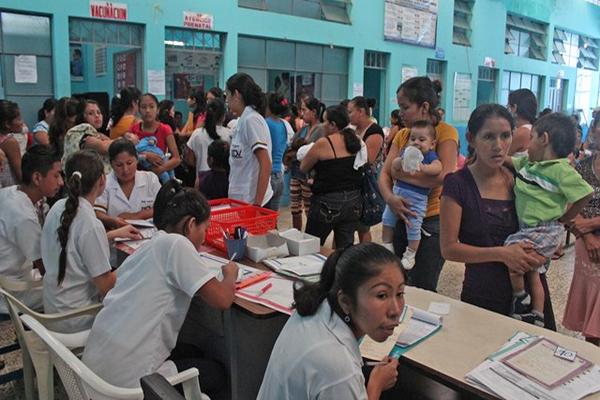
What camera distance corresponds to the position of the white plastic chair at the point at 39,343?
196 cm

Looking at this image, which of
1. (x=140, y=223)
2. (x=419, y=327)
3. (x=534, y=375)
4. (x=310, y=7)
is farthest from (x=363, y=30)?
(x=534, y=375)

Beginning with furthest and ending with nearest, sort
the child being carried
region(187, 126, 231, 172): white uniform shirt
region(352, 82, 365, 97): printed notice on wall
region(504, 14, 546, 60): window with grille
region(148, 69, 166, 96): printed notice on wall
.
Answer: region(504, 14, 546, 60): window with grille < region(352, 82, 365, 97): printed notice on wall < region(148, 69, 166, 96): printed notice on wall < region(187, 126, 231, 172): white uniform shirt < the child being carried

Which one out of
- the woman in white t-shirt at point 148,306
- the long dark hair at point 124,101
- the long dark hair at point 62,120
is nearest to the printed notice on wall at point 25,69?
the long dark hair at point 62,120

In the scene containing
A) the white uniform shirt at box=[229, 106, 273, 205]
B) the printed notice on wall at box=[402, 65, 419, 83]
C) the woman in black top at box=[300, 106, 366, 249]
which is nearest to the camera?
the white uniform shirt at box=[229, 106, 273, 205]

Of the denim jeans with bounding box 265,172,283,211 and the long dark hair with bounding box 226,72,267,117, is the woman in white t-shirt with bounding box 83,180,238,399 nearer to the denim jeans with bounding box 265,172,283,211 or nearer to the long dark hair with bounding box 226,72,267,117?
the long dark hair with bounding box 226,72,267,117

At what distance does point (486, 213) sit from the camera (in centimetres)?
192

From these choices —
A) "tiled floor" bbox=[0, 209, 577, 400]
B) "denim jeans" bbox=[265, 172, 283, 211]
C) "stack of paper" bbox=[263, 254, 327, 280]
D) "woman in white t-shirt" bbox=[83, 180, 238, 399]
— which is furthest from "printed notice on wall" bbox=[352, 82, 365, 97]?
"woman in white t-shirt" bbox=[83, 180, 238, 399]

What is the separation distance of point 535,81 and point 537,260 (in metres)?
15.2

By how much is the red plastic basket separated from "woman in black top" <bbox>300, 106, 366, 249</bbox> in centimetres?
59

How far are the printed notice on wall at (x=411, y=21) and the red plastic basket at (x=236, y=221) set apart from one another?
26.7 feet

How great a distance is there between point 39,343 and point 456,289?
311cm

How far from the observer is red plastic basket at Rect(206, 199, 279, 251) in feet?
8.55

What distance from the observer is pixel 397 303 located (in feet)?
4.41

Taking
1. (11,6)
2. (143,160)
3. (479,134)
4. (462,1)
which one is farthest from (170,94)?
(462,1)
